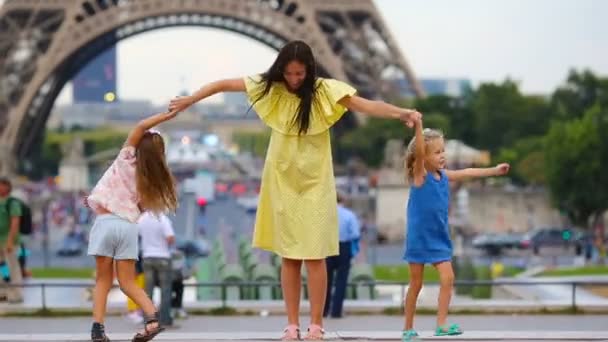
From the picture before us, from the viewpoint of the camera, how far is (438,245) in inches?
369

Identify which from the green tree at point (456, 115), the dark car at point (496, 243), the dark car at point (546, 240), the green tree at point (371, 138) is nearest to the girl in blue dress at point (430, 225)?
the dark car at point (496, 243)

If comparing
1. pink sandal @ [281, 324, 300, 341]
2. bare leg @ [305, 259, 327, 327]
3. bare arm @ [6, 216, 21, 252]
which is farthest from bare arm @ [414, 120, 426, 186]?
bare arm @ [6, 216, 21, 252]

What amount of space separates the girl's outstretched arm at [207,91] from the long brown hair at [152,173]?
30 centimetres

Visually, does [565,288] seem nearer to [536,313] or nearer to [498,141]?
[536,313]

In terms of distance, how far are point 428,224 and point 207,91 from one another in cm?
157

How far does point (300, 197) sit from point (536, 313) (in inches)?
264

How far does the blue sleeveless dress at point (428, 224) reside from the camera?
9375mm

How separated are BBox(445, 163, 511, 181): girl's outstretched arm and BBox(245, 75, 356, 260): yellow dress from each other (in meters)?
1.06

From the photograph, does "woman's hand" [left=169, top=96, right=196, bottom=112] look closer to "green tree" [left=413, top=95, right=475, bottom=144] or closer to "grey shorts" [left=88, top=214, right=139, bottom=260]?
"grey shorts" [left=88, top=214, right=139, bottom=260]

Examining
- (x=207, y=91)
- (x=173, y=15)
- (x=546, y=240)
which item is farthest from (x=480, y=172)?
(x=173, y=15)

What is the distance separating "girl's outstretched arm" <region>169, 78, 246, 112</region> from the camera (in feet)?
28.5

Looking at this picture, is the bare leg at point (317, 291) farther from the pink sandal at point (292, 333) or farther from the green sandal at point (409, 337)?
the green sandal at point (409, 337)

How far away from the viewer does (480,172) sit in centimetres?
958

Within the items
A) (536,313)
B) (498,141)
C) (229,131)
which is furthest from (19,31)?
(229,131)
